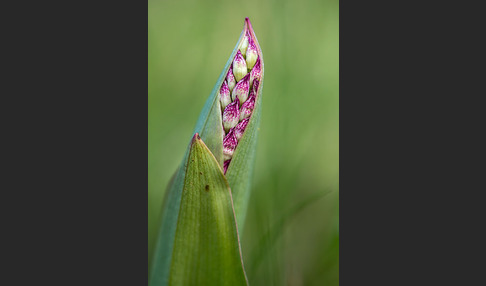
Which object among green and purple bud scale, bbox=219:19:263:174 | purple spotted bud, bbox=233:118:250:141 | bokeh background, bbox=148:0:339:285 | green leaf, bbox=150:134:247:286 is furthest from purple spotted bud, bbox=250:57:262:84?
bokeh background, bbox=148:0:339:285

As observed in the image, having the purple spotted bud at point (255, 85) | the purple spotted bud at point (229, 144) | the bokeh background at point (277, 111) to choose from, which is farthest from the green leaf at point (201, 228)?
the bokeh background at point (277, 111)

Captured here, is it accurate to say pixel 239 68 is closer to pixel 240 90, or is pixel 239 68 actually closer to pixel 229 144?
pixel 240 90

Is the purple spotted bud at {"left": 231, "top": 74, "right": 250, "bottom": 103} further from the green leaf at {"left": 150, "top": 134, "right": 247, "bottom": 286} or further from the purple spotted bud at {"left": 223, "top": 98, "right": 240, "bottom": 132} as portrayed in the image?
the green leaf at {"left": 150, "top": 134, "right": 247, "bottom": 286}

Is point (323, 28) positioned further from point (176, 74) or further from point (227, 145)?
point (227, 145)

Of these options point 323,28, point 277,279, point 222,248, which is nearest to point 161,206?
point 222,248

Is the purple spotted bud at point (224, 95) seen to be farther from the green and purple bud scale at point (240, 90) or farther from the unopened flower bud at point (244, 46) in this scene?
the unopened flower bud at point (244, 46)

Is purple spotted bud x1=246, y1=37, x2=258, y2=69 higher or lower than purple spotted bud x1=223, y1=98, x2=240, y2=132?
above
